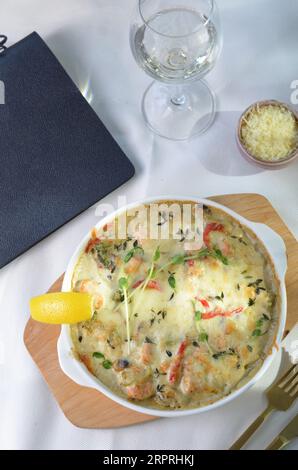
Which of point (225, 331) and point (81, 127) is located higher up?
point (81, 127)

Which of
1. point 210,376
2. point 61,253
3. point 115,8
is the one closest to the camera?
point 210,376

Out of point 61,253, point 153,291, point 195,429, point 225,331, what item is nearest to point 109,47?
point 61,253

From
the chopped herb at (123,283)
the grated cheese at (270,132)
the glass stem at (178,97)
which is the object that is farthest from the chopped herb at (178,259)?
the glass stem at (178,97)

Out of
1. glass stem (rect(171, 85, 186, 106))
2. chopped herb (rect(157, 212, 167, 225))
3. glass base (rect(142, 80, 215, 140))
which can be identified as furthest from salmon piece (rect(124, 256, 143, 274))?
glass stem (rect(171, 85, 186, 106))

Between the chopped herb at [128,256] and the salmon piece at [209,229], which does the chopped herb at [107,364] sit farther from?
the salmon piece at [209,229]

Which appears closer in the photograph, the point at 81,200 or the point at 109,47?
the point at 81,200

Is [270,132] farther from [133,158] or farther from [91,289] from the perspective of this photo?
[91,289]

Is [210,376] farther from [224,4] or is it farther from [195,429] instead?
[224,4]
